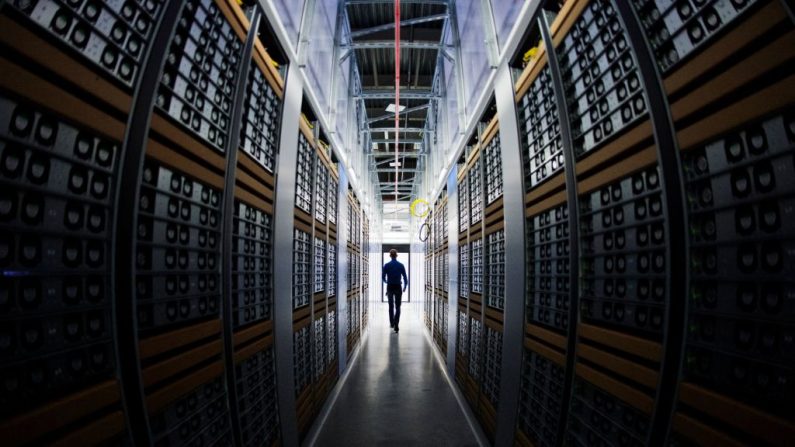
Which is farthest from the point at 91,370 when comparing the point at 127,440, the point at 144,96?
the point at 144,96

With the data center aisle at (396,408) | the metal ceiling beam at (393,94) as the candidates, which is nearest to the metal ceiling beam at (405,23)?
the metal ceiling beam at (393,94)

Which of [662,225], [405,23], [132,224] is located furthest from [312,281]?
[405,23]

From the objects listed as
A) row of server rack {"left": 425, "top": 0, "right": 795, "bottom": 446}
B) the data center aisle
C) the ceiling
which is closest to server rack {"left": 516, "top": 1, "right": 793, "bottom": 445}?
row of server rack {"left": 425, "top": 0, "right": 795, "bottom": 446}

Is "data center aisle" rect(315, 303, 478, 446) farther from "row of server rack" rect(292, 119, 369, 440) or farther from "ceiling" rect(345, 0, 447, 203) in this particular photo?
"ceiling" rect(345, 0, 447, 203)

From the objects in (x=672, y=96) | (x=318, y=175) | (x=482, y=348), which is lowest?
(x=482, y=348)

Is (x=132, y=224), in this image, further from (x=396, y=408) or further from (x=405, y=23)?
(x=405, y=23)

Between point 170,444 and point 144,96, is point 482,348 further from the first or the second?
point 144,96

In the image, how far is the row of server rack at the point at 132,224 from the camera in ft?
2.16

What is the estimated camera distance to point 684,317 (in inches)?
34.8

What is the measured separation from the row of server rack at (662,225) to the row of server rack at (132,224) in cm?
127

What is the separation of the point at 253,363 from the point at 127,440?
75 centimetres

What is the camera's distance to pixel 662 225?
966 mm

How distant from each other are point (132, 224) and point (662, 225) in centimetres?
134

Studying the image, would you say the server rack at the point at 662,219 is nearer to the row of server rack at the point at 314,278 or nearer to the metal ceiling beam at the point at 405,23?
the row of server rack at the point at 314,278
